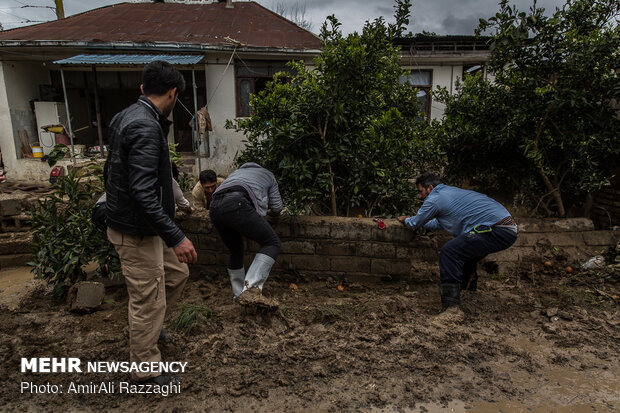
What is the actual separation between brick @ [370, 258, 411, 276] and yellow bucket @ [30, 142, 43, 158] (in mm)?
11225

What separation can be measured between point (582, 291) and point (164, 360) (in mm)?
4066

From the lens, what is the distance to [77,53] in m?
10.5

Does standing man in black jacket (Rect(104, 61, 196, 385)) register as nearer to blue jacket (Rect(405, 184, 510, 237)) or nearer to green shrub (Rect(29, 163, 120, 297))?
green shrub (Rect(29, 163, 120, 297))

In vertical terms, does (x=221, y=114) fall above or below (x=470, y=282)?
above

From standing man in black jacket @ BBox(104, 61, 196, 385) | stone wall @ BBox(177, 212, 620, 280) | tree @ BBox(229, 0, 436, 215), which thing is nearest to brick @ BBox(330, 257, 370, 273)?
stone wall @ BBox(177, 212, 620, 280)

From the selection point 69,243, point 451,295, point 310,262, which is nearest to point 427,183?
point 451,295

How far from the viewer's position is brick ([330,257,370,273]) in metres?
4.21

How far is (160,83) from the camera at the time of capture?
8.14 ft

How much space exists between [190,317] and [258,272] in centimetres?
67

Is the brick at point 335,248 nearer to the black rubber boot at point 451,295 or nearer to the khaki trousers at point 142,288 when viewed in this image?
the black rubber boot at point 451,295

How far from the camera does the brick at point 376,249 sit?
13.6 ft

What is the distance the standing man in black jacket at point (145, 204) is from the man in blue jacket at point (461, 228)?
7.61 feet

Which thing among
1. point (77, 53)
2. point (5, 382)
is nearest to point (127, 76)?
point (77, 53)

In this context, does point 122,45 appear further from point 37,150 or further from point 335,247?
point 335,247
